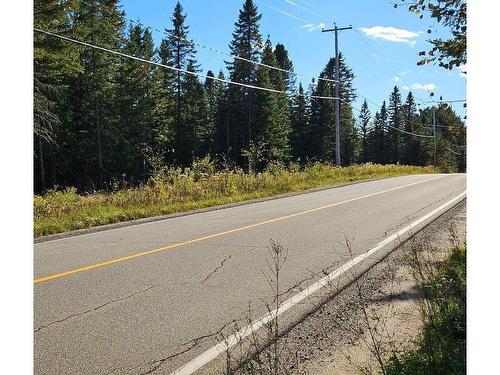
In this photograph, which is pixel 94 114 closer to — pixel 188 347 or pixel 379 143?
pixel 188 347

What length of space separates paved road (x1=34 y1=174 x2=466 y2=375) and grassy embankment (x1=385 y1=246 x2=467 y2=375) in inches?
54.7

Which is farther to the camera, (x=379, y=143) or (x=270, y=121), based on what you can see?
(x=379, y=143)

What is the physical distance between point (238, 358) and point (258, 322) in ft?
2.62

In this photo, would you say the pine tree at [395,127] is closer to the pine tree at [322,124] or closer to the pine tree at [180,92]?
the pine tree at [322,124]

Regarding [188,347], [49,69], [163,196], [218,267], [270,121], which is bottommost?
[188,347]

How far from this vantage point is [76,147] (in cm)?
4078

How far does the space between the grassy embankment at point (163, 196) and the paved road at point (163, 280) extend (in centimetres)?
156

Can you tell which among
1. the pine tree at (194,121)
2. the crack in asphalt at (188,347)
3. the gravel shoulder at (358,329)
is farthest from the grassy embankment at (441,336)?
the pine tree at (194,121)

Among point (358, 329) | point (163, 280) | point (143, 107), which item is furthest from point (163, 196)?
point (143, 107)

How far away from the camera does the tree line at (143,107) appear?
3255 cm

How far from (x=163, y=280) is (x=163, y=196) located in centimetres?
972

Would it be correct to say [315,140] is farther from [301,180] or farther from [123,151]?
[301,180]

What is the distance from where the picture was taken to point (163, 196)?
15.4m

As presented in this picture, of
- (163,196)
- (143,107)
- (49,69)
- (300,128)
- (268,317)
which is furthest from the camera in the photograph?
(300,128)
